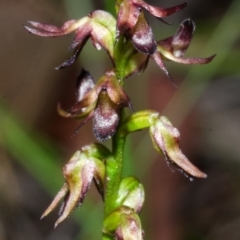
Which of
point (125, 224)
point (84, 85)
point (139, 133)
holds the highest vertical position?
point (84, 85)

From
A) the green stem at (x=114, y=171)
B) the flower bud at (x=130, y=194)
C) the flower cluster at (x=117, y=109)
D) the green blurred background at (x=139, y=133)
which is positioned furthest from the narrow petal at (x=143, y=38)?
the green blurred background at (x=139, y=133)

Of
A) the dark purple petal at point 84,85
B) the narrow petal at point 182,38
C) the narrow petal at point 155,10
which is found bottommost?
the dark purple petal at point 84,85

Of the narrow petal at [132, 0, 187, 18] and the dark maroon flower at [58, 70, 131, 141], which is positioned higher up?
the narrow petal at [132, 0, 187, 18]

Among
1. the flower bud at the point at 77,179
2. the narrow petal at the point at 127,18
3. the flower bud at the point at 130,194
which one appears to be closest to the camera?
the narrow petal at the point at 127,18

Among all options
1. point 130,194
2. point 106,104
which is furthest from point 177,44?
point 130,194

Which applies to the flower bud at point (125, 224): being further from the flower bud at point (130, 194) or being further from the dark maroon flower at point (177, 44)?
the dark maroon flower at point (177, 44)

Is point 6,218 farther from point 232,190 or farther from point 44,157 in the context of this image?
point 232,190

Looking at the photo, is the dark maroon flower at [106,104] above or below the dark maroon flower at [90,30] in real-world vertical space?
below

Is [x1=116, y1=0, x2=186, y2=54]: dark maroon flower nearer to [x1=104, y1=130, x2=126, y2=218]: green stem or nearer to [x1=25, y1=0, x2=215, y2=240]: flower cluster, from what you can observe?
[x1=25, y1=0, x2=215, y2=240]: flower cluster

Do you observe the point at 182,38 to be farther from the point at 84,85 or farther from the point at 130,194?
the point at 130,194

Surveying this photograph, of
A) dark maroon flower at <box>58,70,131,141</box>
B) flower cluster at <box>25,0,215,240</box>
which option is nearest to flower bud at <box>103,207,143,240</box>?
flower cluster at <box>25,0,215,240</box>
